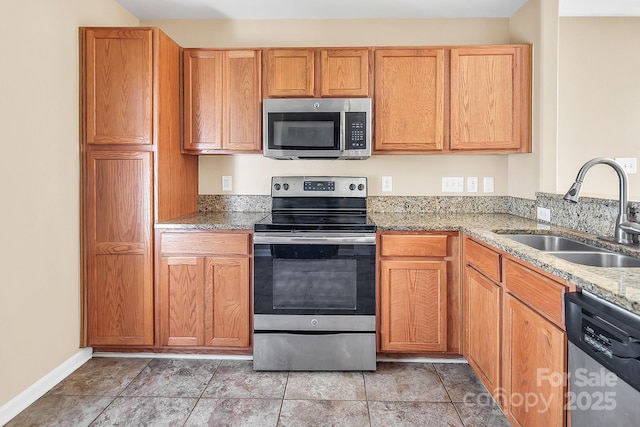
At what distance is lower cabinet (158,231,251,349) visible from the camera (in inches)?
104

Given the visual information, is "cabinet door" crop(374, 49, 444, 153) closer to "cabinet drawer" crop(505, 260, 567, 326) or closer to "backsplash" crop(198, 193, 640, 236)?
"backsplash" crop(198, 193, 640, 236)

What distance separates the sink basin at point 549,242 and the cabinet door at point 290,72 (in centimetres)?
164

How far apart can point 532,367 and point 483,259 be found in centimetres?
67

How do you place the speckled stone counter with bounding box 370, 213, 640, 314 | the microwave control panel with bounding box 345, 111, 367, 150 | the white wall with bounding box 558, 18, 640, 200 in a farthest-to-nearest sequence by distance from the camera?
the white wall with bounding box 558, 18, 640, 200
the microwave control panel with bounding box 345, 111, 367, 150
the speckled stone counter with bounding box 370, 213, 640, 314

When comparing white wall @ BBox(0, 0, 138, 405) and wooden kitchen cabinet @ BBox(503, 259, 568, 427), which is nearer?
wooden kitchen cabinet @ BBox(503, 259, 568, 427)

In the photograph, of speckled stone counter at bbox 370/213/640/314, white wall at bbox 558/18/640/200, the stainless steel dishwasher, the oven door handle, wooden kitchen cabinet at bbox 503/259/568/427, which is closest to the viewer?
the stainless steel dishwasher

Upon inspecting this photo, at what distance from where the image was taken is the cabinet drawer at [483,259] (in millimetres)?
2025

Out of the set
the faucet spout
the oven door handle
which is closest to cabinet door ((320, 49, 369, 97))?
the oven door handle

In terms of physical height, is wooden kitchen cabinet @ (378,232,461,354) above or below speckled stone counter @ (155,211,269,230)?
below

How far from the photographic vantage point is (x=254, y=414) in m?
2.11

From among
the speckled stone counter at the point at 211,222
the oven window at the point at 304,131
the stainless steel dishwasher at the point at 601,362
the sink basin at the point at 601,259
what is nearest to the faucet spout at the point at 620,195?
the sink basin at the point at 601,259

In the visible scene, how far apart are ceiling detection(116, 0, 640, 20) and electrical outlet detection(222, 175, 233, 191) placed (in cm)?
121

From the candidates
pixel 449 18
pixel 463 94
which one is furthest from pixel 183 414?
pixel 449 18

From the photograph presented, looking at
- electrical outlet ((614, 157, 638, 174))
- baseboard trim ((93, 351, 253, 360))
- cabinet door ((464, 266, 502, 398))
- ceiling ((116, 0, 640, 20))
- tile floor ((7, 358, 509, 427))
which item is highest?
ceiling ((116, 0, 640, 20))
